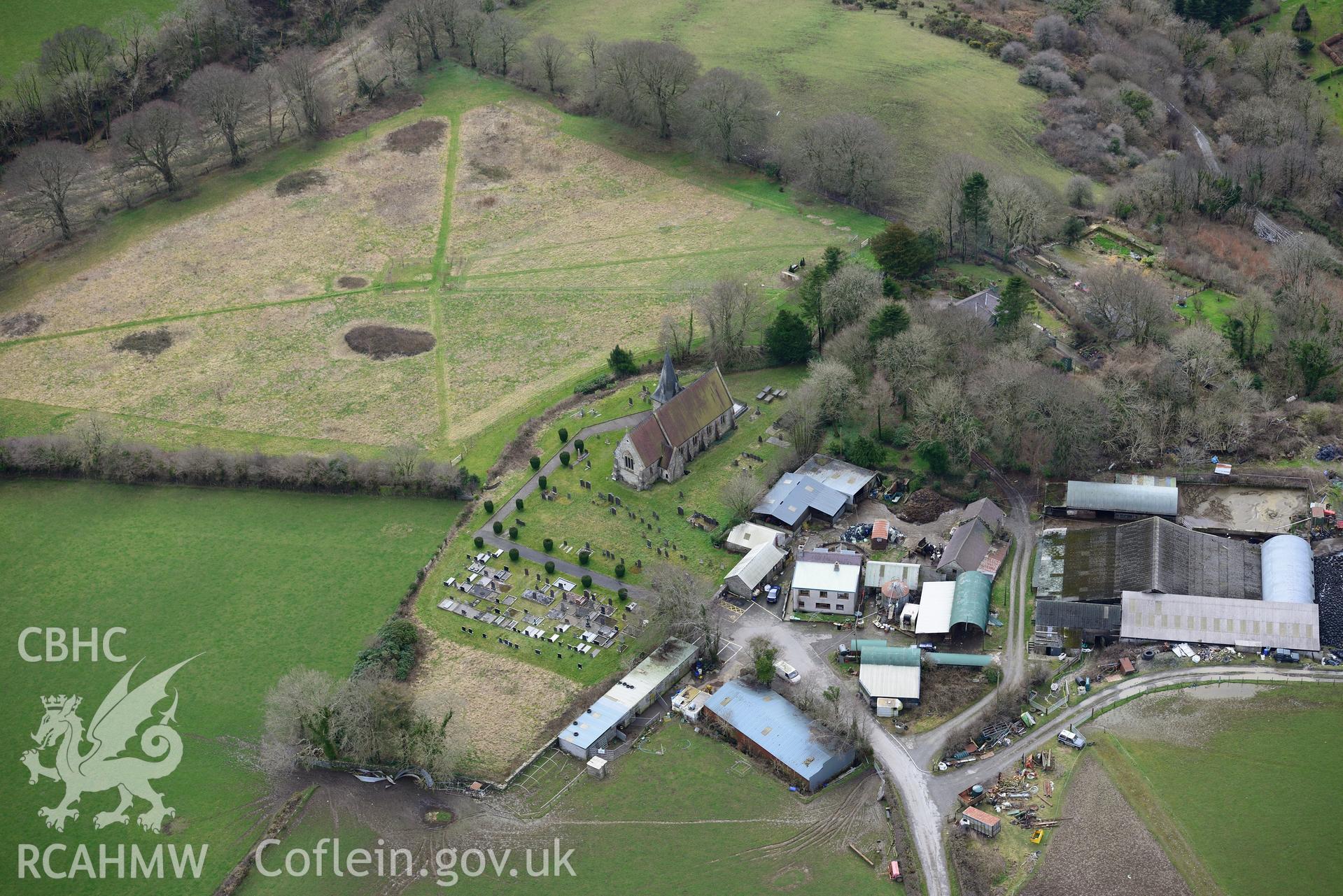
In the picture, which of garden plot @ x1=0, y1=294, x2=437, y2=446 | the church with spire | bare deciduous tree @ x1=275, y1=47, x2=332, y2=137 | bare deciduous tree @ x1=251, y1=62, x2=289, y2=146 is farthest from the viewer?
bare deciduous tree @ x1=275, y1=47, x2=332, y2=137

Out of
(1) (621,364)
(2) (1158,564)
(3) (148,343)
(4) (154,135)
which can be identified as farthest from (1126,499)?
(4) (154,135)

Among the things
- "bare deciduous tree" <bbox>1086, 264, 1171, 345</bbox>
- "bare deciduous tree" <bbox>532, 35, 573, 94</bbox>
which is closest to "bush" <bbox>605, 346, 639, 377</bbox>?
"bare deciduous tree" <bbox>1086, 264, 1171, 345</bbox>

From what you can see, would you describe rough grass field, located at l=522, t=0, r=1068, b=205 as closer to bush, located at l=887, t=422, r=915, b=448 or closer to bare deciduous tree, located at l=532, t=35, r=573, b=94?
bare deciduous tree, located at l=532, t=35, r=573, b=94

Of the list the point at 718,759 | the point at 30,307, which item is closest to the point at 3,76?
the point at 30,307

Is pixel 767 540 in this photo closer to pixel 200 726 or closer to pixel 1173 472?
pixel 1173 472

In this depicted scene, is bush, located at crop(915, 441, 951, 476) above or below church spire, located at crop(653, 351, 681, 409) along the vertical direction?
below

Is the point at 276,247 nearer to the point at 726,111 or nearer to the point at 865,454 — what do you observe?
the point at 726,111

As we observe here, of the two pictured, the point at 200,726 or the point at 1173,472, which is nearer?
the point at 200,726
